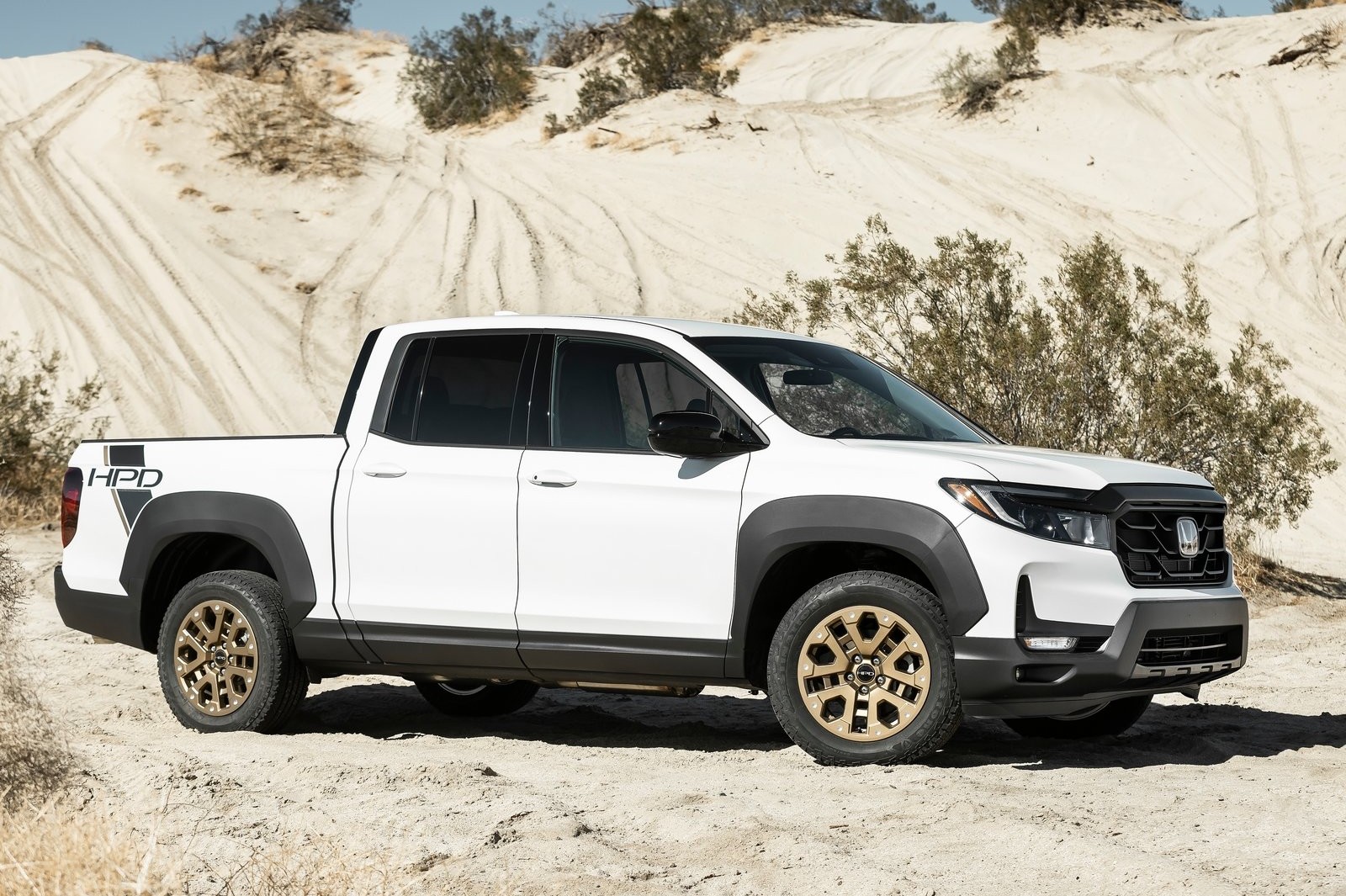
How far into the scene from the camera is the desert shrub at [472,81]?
3719 centimetres

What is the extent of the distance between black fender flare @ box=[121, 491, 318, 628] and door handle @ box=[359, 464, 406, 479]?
19.0 inches

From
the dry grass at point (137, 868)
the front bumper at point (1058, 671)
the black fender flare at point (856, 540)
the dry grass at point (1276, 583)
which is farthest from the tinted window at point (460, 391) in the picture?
the dry grass at point (1276, 583)

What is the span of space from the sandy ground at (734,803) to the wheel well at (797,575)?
1.58ft

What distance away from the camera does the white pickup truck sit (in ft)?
18.4

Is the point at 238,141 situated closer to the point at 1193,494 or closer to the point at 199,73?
the point at 199,73

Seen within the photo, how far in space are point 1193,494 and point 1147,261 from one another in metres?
19.6

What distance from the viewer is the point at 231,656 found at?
23.1ft

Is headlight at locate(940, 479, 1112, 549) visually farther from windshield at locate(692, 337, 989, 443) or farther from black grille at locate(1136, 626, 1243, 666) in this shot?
windshield at locate(692, 337, 989, 443)

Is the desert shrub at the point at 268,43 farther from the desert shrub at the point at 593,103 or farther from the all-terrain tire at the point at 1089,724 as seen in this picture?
the all-terrain tire at the point at 1089,724

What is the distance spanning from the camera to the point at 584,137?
3125 cm

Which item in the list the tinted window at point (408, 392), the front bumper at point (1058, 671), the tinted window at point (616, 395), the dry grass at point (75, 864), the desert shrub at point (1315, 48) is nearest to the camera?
the dry grass at point (75, 864)

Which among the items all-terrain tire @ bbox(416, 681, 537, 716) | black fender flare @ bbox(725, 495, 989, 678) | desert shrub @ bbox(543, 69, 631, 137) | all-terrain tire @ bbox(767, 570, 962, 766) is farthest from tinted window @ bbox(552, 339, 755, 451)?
desert shrub @ bbox(543, 69, 631, 137)

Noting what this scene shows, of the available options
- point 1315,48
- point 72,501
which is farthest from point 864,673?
point 1315,48

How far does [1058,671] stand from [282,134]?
2461cm
